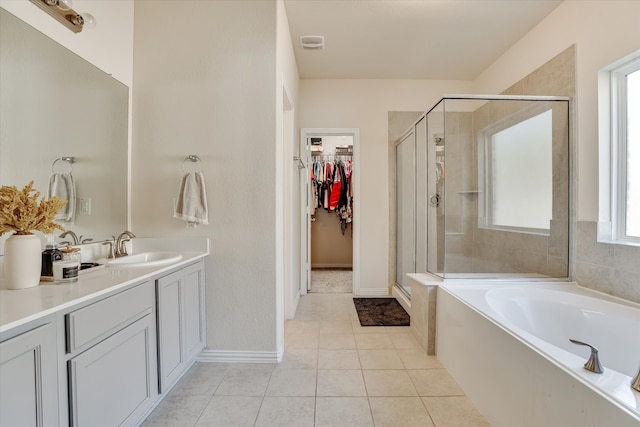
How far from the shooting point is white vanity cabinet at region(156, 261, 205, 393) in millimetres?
1569

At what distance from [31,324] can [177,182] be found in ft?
4.35

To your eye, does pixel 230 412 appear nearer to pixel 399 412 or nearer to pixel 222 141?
pixel 399 412

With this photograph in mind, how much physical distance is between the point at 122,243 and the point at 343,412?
67.6 inches

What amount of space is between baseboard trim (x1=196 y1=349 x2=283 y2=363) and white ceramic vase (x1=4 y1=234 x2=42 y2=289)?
123cm

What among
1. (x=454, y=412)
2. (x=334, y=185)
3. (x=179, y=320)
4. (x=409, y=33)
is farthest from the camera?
(x=334, y=185)

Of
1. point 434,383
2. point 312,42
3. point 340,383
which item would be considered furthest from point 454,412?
point 312,42

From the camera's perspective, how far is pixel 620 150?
74.0 inches

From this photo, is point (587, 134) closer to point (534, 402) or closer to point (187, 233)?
point (534, 402)

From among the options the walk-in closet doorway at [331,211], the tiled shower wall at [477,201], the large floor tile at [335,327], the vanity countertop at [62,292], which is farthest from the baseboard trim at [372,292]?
the vanity countertop at [62,292]

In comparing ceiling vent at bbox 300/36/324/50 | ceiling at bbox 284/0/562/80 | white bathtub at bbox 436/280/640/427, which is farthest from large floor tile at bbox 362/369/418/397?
ceiling vent at bbox 300/36/324/50

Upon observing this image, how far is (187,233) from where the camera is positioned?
6.81 ft

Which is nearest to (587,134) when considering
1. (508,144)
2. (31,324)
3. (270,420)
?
(508,144)

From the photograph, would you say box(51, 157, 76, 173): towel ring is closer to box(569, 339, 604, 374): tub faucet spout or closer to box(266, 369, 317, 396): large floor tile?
box(266, 369, 317, 396): large floor tile

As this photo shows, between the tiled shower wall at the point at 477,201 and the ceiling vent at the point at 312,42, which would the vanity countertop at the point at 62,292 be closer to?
the tiled shower wall at the point at 477,201
